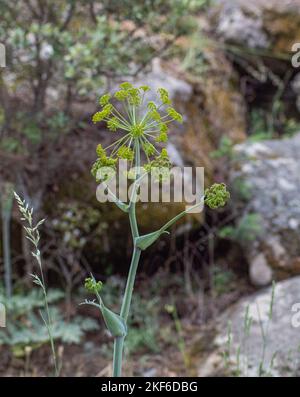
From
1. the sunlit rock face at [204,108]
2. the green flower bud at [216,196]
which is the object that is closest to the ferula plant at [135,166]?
the green flower bud at [216,196]

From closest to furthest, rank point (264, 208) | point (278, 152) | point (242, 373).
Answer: point (242, 373)
point (264, 208)
point (278, 152)

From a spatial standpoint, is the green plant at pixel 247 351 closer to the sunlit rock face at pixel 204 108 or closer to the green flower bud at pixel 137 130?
the green flower bud at pixel 137 130

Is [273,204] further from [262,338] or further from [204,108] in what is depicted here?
[262,338]

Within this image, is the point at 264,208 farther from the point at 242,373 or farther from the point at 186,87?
the point at 242,373

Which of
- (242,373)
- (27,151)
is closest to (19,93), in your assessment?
(27,151)

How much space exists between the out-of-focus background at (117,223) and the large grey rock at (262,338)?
0.04 feet

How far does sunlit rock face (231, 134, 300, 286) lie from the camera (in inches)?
127

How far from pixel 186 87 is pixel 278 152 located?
84 cm

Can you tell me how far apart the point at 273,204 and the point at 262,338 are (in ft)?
4.12

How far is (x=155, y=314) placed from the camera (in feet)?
10.2

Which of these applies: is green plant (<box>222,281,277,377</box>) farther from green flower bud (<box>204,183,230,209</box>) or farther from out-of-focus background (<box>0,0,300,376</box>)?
green flower bud (<box>204,183,230,209</box>)

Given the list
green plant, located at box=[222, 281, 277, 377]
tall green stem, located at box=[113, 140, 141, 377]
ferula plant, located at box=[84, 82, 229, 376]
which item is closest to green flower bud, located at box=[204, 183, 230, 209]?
ferula plant, located at box=[84, 82, 229, 376]

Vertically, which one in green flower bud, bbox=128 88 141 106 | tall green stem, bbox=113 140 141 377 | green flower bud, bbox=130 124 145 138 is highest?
green flower bud, bbox=128 88 141 106

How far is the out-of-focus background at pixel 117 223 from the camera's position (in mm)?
2758
